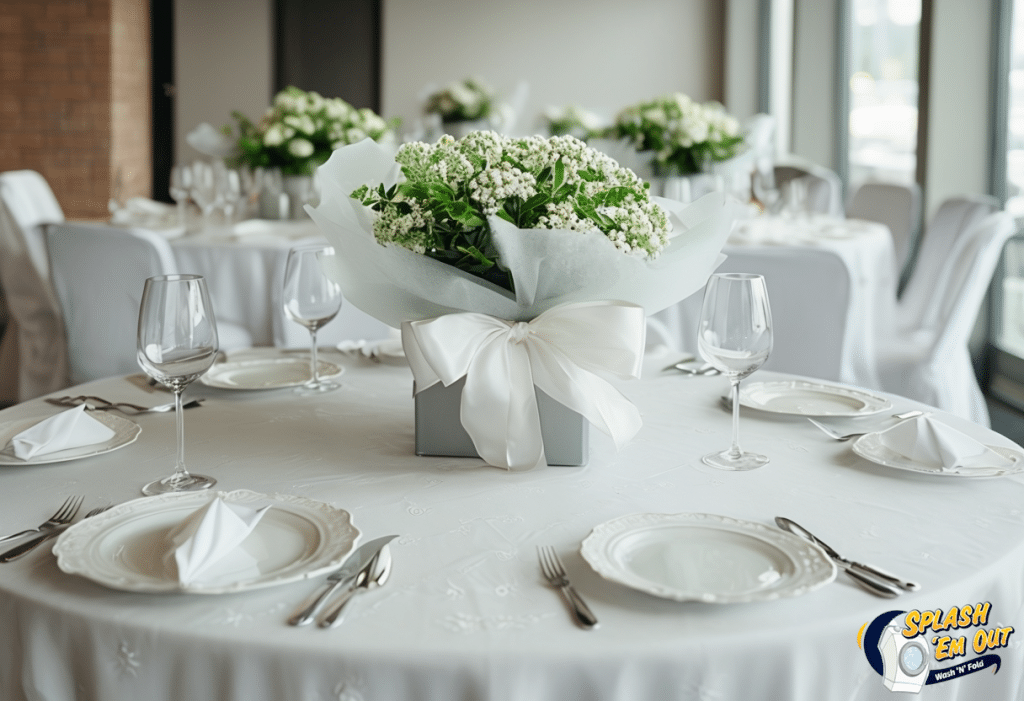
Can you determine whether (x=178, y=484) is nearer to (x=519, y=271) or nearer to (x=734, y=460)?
(x=519, y=271)

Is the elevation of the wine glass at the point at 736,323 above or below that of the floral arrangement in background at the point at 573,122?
below

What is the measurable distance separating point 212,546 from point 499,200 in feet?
1.78

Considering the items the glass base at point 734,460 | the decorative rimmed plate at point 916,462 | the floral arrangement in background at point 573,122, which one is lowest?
the glass base at point 734,460

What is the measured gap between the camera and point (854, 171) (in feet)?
23.0

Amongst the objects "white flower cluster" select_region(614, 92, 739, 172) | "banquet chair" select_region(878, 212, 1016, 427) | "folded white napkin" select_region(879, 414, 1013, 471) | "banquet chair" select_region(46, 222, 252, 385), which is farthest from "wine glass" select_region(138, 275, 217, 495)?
"white flower cluster" select_region(614, 92, 739, 172)

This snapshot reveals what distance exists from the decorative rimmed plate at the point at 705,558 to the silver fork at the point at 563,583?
0.10 feet

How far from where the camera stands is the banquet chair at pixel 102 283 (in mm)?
3066

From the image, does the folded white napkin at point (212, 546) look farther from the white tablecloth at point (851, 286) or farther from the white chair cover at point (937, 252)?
the white chair cover at point (937, 252)

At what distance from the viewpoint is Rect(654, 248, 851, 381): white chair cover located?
328 cm

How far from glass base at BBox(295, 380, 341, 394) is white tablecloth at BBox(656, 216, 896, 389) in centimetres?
185

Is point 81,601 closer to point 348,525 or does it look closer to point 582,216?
point 348,525

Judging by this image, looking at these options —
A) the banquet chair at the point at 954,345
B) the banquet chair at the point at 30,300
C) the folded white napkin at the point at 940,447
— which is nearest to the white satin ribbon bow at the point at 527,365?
the folded white napkin at the point at 940,447

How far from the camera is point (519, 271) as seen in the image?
1.25 metres

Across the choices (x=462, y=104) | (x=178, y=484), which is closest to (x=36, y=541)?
(x=178, y=484)
